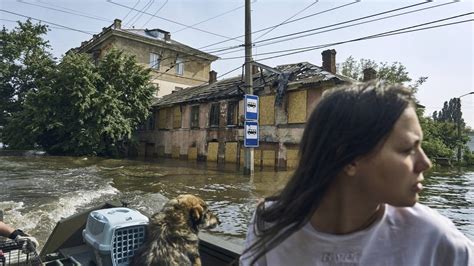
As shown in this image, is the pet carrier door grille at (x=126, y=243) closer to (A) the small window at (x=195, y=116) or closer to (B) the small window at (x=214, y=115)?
(B) the small window at (x=214, y=115)

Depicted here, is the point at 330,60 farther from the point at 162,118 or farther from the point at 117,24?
the point at 117,24

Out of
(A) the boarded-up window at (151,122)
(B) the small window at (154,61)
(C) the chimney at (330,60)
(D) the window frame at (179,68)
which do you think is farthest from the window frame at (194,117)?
(D) the window frame at (179,68)

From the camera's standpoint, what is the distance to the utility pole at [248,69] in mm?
14648

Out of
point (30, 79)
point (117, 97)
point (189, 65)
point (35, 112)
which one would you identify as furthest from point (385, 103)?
point (189, 65)

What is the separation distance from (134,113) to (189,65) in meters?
13.6

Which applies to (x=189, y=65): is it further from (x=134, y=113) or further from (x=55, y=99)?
(x=55, y=99)

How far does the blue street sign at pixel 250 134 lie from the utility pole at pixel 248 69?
71cm

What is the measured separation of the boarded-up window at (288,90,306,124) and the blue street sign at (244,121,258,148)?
341 cm

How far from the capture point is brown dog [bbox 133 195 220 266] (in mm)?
2590

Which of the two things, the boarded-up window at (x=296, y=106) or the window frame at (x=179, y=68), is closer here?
the boarded-up window at (x=296, y=106)

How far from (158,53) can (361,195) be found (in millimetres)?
36413

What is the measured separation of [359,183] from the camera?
1.10 m

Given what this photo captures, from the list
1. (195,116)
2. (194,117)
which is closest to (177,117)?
(194,117)

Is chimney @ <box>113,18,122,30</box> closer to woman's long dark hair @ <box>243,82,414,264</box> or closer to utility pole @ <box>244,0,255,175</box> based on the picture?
utility pole @ <box>244,0,255,175</box>
